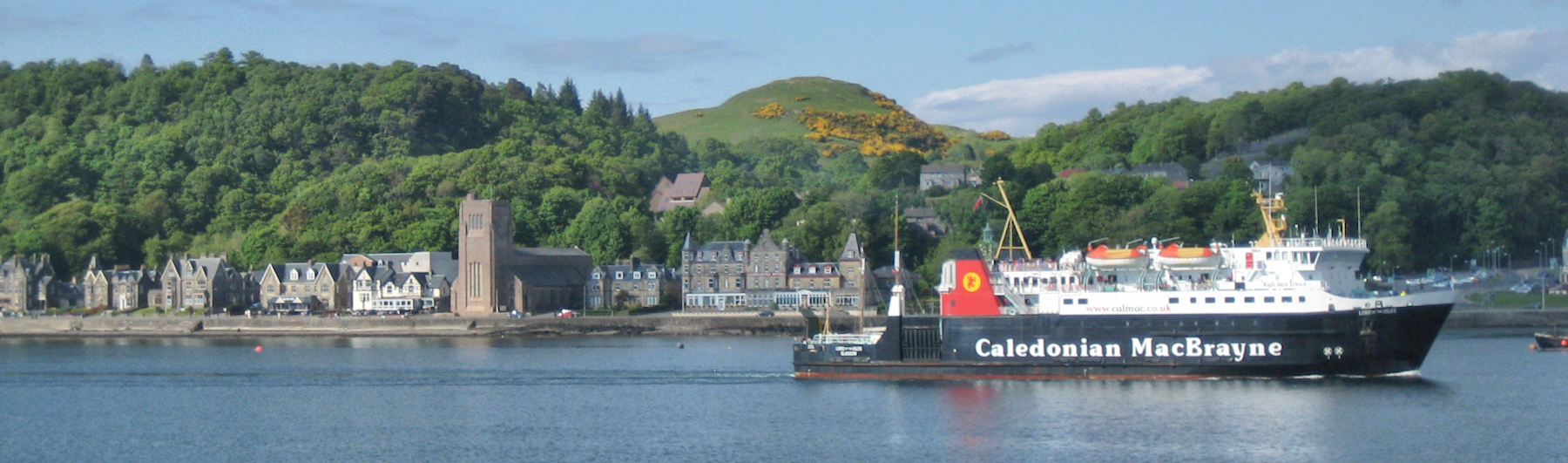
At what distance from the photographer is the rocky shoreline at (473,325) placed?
7312cm

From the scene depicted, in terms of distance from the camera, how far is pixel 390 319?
79.4 meters

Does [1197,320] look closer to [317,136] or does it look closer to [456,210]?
[456,210]

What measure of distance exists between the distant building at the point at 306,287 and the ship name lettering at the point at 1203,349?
5533cm

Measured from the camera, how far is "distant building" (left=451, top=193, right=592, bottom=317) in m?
83.1

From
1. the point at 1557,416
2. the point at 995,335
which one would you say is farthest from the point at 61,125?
the point at 1557,416

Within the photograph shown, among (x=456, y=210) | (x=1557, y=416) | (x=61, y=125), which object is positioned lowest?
(x=1557, y=416)

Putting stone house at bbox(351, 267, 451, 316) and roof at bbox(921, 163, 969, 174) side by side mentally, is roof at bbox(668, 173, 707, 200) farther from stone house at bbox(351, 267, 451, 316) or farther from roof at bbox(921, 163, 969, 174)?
stone house at bbox(351, 267, 451, 316)

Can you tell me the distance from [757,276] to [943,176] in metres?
45.9

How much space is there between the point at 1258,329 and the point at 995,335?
6162mm

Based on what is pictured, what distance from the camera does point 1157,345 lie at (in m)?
40.9

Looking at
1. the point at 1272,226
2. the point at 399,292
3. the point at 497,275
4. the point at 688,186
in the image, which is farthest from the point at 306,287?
the point at 1272,226

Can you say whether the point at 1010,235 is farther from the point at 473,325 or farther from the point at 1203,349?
the point at 473,325

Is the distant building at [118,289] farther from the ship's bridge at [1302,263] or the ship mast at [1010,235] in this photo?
the ship's bridge at [1302,263]

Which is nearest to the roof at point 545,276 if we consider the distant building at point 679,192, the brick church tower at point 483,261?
the brick church tower at point 483,261
